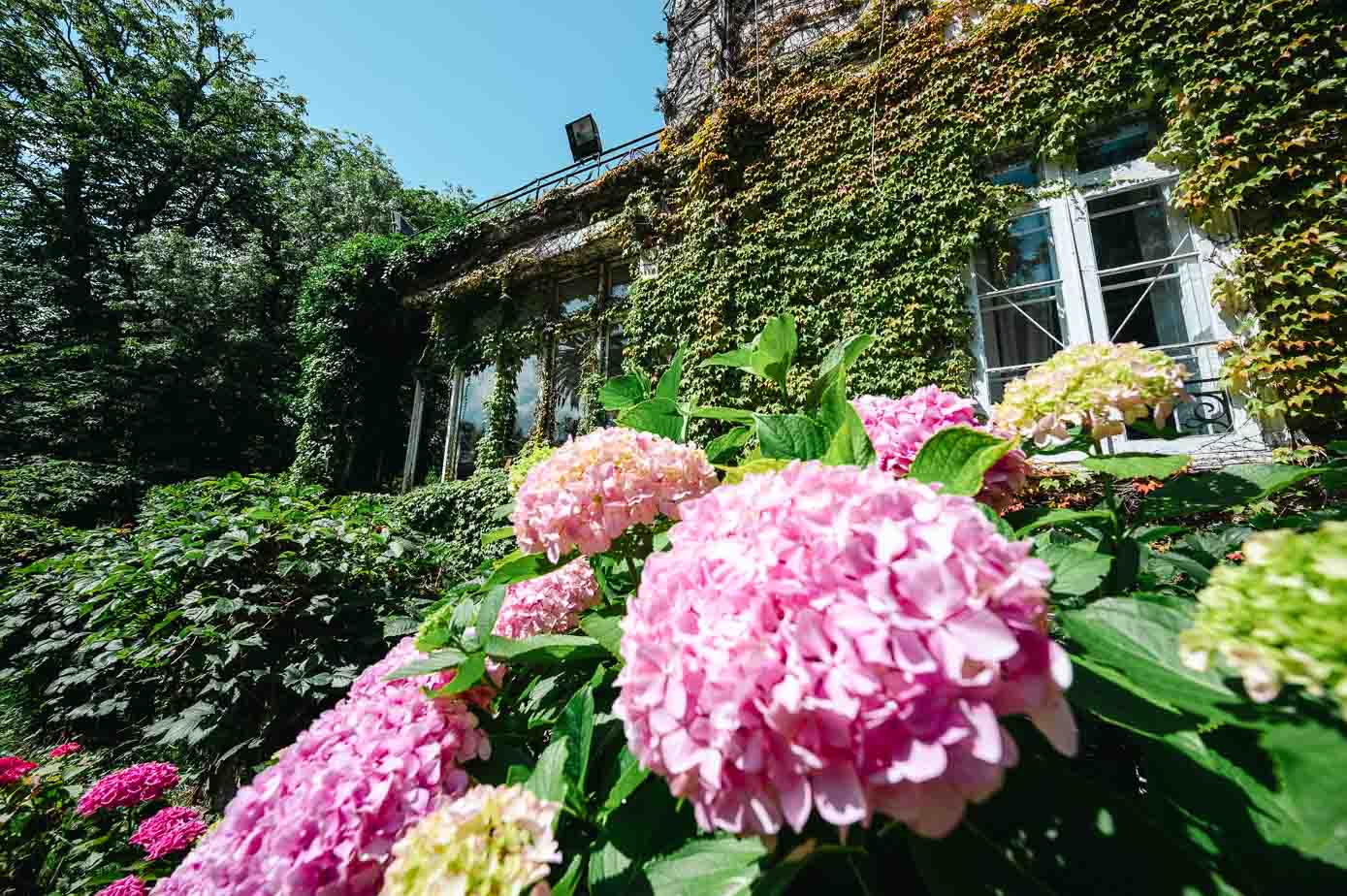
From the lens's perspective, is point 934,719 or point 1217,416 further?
point 1217,416

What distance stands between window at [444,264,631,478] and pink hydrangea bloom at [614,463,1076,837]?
6888mm

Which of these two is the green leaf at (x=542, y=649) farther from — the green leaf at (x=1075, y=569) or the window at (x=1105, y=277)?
the window at (x=1105, y=277)

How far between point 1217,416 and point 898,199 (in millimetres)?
3191

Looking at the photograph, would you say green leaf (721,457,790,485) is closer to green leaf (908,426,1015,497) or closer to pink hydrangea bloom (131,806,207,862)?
green leaf (908,426,1015,497)

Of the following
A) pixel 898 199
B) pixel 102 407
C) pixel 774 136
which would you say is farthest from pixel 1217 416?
pixel 102 407

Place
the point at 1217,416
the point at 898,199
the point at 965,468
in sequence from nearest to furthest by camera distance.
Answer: the point at 965,468, the point at 1217,416, the point at 898,199

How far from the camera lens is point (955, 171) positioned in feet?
16.7

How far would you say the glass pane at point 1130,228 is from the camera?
4.50 metres

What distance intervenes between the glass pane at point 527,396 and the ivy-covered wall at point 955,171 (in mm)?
2328

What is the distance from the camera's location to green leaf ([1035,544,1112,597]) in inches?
22.7

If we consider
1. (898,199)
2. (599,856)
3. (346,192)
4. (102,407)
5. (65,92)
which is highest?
(65,92)

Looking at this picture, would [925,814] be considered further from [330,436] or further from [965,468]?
[330,436]

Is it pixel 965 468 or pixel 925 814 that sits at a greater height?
pixel 965 468

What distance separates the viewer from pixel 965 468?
652 mm
